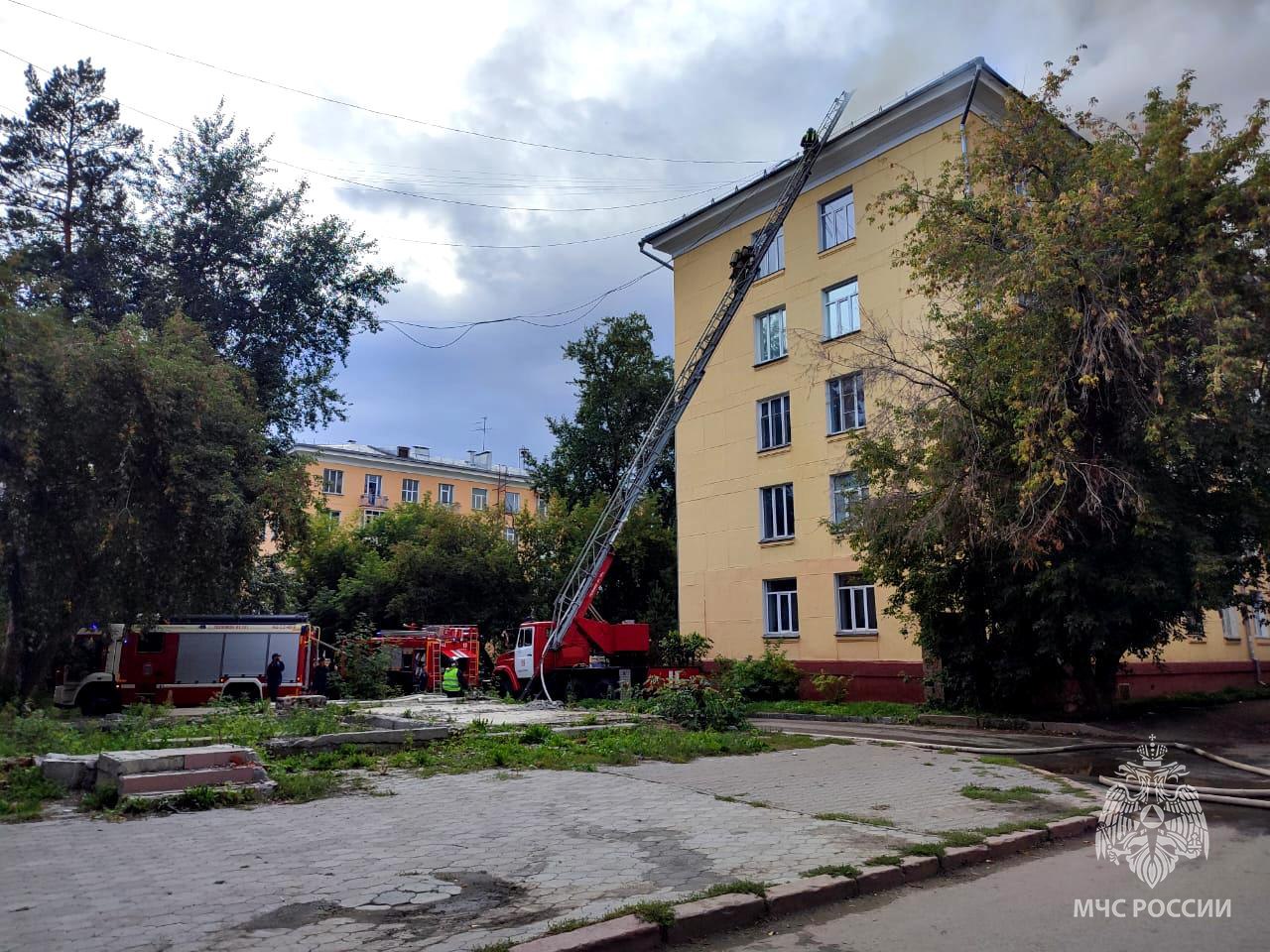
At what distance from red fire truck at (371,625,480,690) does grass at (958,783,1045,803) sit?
23.6 m

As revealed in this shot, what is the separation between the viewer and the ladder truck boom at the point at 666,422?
80.7 ft

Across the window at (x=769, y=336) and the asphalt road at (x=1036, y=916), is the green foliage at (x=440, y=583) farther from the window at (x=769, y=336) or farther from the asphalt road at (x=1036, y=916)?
the asphalt road at (x=1036, y=916)

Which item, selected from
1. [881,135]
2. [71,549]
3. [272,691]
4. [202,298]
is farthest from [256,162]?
[881,135]

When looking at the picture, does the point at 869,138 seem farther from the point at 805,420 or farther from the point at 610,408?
the point at 610,408

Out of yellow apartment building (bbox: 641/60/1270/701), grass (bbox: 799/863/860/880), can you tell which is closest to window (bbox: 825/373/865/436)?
yellow apartment building (bbox: 641/60/1270/701)

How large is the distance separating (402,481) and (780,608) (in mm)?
44659

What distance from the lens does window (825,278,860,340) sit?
24.6m

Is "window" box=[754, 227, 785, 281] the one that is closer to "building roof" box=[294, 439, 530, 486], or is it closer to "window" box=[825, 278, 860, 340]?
"window" box=[825, 278, 860, 340]

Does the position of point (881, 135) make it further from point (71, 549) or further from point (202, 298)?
point (71, 549)

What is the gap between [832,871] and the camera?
5746 mm

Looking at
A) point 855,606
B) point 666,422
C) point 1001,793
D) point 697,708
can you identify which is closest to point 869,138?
point 666,422

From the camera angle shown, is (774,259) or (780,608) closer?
(780,608)

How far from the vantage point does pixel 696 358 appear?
26359mm

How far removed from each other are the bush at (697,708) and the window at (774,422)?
417 inches
